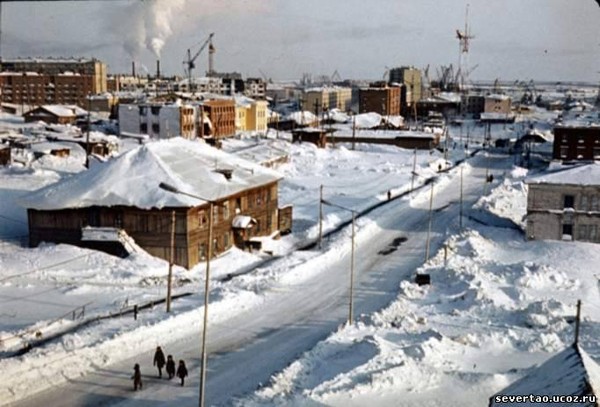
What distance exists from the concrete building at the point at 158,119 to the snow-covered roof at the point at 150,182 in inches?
1437

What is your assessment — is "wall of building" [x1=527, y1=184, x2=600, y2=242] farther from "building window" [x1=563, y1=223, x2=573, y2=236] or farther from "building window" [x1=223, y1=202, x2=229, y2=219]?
"building window" [x1=223, y1=202, x2=229, y2=219]

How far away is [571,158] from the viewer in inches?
1767

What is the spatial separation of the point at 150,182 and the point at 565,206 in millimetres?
17177

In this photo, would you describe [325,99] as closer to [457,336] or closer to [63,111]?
[63,111]

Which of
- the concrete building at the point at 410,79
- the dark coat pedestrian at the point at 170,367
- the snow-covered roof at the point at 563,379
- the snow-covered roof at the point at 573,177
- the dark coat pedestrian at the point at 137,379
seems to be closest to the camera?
the snow-covered roof at the point at 563,379

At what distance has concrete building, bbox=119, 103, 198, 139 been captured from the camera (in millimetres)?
68875

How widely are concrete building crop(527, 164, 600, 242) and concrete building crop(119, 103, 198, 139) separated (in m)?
42.4

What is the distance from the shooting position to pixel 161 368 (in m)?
16.9

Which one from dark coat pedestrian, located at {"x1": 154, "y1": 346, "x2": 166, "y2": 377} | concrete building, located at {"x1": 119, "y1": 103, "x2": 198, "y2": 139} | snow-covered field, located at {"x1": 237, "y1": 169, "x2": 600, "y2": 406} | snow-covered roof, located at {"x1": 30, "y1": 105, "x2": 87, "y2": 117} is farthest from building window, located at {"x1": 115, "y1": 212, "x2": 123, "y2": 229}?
snow-covered roof, located at {"x1": 30, "y1": 105, "x2": 87, "y2": 117}

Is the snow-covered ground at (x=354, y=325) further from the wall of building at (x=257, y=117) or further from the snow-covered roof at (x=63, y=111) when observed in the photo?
the wall of building at (x=257, y=117)

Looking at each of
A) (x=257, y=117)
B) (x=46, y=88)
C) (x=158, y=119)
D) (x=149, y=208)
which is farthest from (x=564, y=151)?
(x=46, y=88)

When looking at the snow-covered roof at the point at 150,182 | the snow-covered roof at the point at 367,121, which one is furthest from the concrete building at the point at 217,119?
the snow-covered roof at the point at 150,182

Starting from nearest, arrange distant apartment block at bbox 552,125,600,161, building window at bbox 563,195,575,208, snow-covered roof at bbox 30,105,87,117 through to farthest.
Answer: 1. building window at bbox 563,195,575,208
2. distant apartment block at bbox 552,125,600,161
3. snow-covered roof at bbox 30,105,87,117

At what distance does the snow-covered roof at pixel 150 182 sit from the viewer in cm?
2702
